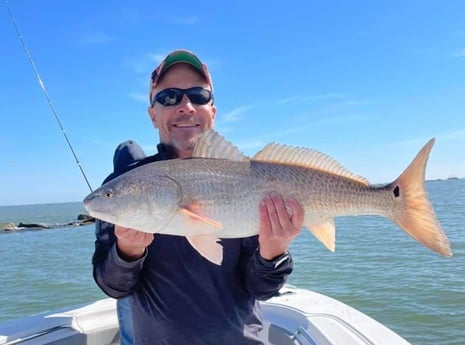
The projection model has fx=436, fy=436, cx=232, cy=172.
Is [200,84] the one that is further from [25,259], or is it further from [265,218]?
[25,259]

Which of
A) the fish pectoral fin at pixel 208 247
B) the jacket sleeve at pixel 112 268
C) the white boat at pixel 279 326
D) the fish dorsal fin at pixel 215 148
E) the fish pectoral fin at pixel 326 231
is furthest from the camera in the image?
the white boat at pixel 279 326

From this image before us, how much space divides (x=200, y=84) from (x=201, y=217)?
0.98 meters

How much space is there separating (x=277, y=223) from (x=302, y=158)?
1.54 ft

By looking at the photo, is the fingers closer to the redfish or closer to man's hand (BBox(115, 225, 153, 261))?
the redfish

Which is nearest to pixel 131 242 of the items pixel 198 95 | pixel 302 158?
pixel 198 95

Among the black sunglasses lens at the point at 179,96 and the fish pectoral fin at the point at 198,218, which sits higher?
the black sunglasses lens at the point at 179,96

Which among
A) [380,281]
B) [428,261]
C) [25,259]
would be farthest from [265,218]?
[25,259]

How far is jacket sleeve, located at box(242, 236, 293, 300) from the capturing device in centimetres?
245

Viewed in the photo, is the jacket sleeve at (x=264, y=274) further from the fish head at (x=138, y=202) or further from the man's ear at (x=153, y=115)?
the man's ear at (x=153, y=115)

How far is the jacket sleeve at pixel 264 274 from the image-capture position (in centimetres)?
245

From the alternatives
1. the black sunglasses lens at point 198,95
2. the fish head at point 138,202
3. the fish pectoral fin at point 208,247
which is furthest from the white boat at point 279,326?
the black sunglasses lens at point 198,95

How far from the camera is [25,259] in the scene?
22.0 m

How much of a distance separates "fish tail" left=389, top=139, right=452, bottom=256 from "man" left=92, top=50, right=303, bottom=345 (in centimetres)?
60

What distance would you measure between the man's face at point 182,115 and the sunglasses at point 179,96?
22mm
